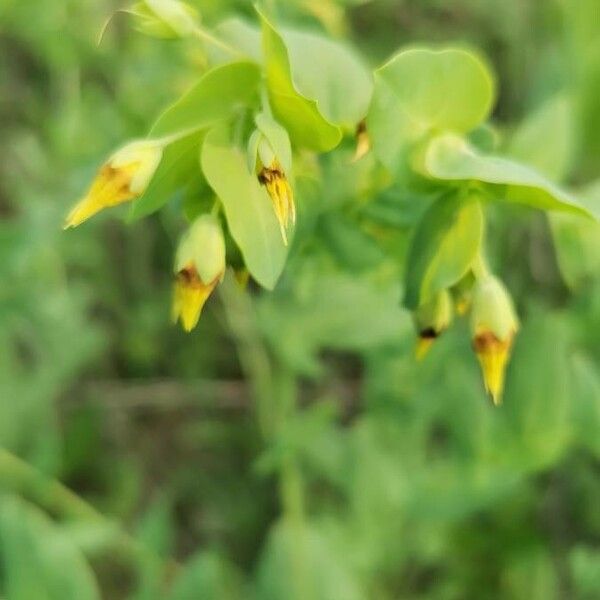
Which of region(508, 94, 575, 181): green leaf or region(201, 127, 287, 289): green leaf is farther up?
region(201, 127, 287, 289): green leaf

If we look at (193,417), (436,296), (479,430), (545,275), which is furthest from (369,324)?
(193,417)

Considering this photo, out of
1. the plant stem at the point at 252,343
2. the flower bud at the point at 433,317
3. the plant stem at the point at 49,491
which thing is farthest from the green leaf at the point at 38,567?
the flower bud at the point at 433,317

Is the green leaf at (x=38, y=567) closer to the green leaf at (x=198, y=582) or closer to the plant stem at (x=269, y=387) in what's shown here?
the green leaf at (x=198, y=582)

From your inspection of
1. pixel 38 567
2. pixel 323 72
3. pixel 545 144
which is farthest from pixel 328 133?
pixel 38 567

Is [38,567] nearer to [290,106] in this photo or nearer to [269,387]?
[269,387]

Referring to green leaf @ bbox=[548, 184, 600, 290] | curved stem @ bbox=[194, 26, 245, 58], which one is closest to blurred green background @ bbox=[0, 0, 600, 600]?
green leaf @ bbox=[548, 184, 600, 290]

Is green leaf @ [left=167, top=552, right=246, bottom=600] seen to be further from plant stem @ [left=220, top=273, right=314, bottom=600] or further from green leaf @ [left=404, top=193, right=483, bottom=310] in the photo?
green leaf @ [left=404, top=193, right=483, bottom=310]

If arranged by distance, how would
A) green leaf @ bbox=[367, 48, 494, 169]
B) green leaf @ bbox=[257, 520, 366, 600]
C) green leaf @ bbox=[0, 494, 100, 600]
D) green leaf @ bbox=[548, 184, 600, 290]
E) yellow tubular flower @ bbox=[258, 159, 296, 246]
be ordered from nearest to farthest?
yellow tubular flower @ bbox=[258, 159, 296, 246], green leaf @ bbox=[367, 48, 494, 169], green leaf @ bbox=[548, 184, 600, 290], green leaf @ bbox=[0, 494, 100, 600], green leaf @ bbox=[257, 520, 366, 600]
